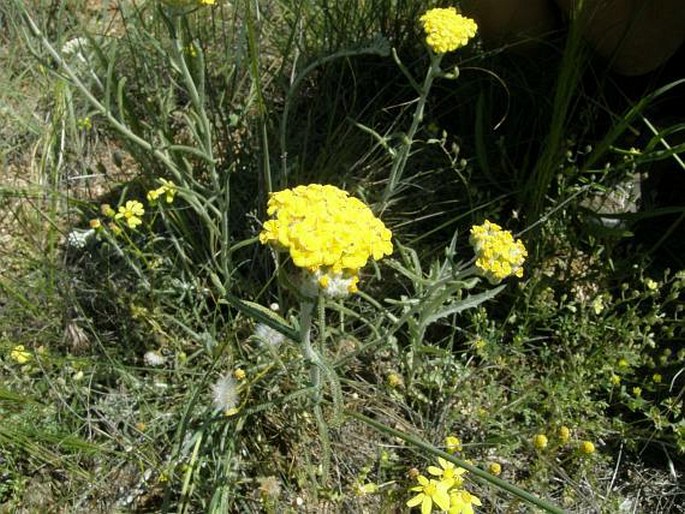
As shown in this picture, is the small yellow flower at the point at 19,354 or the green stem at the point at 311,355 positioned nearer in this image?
the green stem at the point at 311,355

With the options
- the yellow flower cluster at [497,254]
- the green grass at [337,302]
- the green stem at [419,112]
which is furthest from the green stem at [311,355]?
the green stem at [419,112]

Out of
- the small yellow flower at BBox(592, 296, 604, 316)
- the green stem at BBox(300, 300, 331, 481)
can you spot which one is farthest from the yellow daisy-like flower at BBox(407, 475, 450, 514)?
the small yellow flower at BBox(592, 296, 604, 316)

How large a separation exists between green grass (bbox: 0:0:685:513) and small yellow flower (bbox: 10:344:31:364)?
0.05ft

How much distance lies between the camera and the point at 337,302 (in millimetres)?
1636

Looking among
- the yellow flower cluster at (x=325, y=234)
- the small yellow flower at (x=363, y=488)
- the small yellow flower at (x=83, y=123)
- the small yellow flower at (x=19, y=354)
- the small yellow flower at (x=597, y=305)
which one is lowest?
the small yellow flower at (x=363, y=488)

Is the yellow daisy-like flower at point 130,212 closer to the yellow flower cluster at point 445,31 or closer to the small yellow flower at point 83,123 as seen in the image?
the small yellow flower at point 83,123

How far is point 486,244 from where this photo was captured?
127 cm

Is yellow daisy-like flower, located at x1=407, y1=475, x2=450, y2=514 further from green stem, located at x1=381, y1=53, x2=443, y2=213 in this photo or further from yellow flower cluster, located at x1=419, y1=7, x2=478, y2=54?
yellow flower cluster, located at x1=419, y1=7, x2=478, y2=54

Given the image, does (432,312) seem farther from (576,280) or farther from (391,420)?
(576,280)

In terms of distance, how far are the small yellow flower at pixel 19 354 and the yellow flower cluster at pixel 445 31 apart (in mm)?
1135

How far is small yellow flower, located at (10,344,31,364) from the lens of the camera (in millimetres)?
1546

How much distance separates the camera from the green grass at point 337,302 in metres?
1.52

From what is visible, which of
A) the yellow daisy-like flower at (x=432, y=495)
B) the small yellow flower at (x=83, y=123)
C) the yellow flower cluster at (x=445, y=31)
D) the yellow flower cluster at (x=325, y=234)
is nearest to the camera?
the yellow flower cluster at (x=325, y=234)

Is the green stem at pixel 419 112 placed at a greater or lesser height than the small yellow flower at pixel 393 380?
greater
